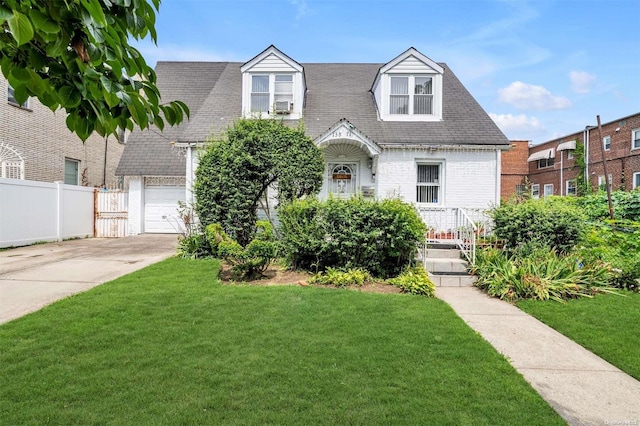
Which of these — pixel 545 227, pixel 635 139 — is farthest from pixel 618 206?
pixel 545 227

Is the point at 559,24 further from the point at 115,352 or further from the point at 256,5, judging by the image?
the point at 115,352

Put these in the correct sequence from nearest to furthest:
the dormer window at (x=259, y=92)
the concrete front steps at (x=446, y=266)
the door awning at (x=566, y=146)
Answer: the concrete front steps at (x=446, y=266) < the dormer window at (x=259, y=92) < the door awning at (x=566, y=146)

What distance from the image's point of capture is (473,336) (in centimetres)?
451

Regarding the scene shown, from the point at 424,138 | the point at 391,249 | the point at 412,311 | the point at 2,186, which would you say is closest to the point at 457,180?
the point at 424,138

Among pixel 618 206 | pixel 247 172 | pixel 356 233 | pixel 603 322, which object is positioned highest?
pixel 247 172

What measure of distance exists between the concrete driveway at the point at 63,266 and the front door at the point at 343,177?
5.62m

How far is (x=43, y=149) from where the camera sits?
48.9ft

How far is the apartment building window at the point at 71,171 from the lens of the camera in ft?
53.7

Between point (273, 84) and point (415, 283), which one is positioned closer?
point (415, 283)

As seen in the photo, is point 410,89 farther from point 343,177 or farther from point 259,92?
point 259,92

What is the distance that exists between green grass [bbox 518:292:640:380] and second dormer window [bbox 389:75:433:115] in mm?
8396

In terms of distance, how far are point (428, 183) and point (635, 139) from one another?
20081mm

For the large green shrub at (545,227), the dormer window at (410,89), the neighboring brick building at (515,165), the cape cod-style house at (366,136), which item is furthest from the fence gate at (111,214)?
the neighboring brick building at (515,165)

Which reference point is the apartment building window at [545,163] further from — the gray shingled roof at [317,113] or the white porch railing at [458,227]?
the white porch railing at [458,227]
